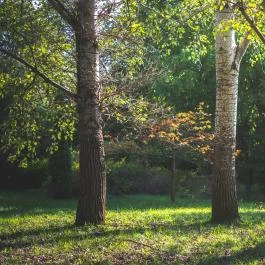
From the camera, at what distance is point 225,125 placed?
10.5m

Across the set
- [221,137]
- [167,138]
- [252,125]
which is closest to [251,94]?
[252,125]

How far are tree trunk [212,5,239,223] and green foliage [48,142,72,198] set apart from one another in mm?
12046

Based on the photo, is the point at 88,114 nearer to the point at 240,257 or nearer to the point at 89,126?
the point at 89,126

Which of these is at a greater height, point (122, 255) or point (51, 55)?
point (51, 55)

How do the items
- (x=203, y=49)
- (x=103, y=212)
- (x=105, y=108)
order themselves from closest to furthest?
(x=103, y=212), (x=105, y=108), (x=203, y=49)

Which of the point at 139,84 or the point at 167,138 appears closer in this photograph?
the point at 139,84

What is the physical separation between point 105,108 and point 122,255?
4.55m

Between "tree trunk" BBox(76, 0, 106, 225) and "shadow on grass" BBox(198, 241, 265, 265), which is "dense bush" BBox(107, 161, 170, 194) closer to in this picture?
"tree trunk" BBox(76, 0, 106, 225)

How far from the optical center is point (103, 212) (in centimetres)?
1022

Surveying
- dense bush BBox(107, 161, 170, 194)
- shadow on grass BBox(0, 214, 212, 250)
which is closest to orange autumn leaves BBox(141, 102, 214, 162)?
dense bush BBox(107, 161, 170, 194)

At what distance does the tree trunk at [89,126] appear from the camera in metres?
10.1

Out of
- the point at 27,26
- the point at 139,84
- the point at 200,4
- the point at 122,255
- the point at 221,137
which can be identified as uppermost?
the point at 200,4

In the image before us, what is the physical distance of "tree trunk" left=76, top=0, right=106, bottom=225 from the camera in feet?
33.0

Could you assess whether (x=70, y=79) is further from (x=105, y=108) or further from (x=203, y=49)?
(x=203, y=49)
